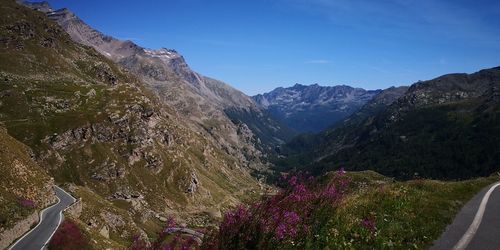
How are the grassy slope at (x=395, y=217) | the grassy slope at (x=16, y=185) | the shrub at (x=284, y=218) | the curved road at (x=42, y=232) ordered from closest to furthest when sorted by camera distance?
the shrub at (x=284, y=218)
the grassy slope at (x=395, y=217)
the curved road at (x=42, y=232)
the grassy slope at (x=16, y=185)

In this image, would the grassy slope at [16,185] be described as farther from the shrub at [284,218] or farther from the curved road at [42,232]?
the shrub at [284,218]

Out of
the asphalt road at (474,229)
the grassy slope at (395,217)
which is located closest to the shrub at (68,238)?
the grassy slope at (395,217)

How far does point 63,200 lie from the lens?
89.7 m

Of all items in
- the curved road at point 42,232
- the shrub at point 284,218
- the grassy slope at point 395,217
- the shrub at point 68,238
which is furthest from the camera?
the shrub at point 68,238

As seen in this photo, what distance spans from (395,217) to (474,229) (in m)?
3.01

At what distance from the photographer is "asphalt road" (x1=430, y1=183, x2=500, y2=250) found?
1438 cm

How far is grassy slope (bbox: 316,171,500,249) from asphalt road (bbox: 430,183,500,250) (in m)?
0.36

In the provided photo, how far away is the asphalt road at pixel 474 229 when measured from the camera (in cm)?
1438

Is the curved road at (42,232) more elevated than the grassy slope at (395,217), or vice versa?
the grassy slope at (395,217)

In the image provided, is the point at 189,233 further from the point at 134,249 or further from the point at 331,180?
the point at 331,180

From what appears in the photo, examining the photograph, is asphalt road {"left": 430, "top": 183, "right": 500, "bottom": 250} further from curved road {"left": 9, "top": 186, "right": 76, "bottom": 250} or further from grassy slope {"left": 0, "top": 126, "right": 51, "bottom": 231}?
grassy slope {"left": 0, "top": 126, "right": 51, "bottom": 231}

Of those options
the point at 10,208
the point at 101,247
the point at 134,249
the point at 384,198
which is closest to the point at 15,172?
the point at 10,208

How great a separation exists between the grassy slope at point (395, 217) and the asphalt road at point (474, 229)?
14.2 inches

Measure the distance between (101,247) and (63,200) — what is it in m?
36.3
